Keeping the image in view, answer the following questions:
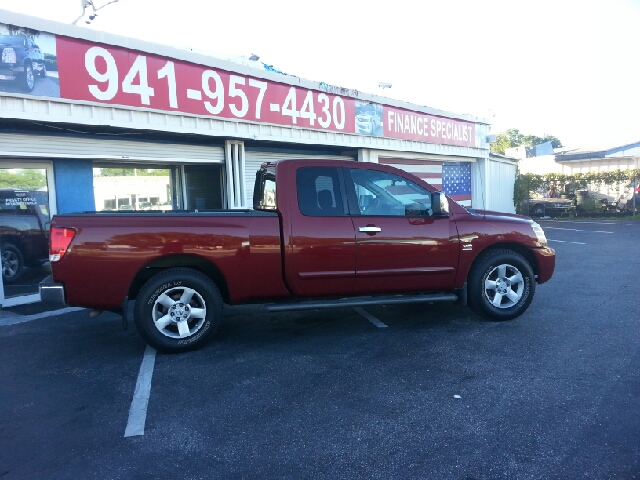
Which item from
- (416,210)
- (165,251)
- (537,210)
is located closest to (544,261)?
(416,210)

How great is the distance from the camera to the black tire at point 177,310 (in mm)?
4953

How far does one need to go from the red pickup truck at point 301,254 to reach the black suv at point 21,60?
323cm

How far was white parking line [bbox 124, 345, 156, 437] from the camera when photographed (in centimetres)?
363

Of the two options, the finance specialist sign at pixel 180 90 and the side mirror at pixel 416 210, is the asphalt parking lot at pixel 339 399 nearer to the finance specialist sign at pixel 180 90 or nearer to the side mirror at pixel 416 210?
the side mirror at pixel 416 210

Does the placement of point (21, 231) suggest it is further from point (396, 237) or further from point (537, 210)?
point (537, 210)

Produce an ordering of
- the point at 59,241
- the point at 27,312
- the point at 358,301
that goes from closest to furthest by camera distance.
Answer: the point at 59,241, the point at 358,301, the point at 27,312

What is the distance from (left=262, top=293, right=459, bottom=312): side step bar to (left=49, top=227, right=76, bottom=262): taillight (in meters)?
1.98

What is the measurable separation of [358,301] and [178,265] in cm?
191

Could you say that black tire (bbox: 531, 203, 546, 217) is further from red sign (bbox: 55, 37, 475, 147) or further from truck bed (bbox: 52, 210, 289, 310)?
truck bed (bbox: 52, 210, 289, 310)

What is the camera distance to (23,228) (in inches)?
313

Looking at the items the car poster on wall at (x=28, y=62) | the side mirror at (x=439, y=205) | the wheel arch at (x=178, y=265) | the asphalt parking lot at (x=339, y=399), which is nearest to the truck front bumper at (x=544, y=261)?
the asphalt parking lot at (x=339, y=399)

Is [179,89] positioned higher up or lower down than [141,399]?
higher up

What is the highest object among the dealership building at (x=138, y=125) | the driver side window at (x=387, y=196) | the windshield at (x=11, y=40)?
the windshield at (x=11, y=40)

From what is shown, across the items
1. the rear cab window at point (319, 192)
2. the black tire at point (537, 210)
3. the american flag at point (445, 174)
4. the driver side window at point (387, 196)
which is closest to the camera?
the rear cab window at point (319, 192)
